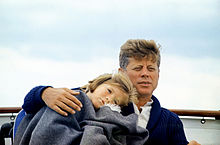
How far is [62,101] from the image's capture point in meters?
0.90

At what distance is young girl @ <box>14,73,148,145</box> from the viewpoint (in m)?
0.83

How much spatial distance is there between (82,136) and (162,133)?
0.55 metres

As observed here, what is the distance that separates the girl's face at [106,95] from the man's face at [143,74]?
265mm

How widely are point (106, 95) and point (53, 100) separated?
22 centimetres

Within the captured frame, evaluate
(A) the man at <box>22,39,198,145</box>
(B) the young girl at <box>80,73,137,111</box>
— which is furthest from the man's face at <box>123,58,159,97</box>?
(B) the young girl at <box>80,73,137,111</box>

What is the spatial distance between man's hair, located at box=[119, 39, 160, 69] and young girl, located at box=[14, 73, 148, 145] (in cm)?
25

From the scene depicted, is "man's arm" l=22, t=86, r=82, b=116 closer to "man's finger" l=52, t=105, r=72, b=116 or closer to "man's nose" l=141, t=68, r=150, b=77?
"man's finger" l=52, t=105, r=72, b=116

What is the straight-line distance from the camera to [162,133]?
127 centimetres

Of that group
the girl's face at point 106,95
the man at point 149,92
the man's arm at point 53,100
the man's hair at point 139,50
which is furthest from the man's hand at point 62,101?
the man's hair at point 139,50

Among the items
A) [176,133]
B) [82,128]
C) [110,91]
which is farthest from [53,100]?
[176,133]

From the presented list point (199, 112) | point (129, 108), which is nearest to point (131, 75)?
point (129, 108)

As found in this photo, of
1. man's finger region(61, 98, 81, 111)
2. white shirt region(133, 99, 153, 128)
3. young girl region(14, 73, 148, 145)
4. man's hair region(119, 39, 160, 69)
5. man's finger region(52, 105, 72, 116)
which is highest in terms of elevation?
man's hair region(119, 39, 160, 69)

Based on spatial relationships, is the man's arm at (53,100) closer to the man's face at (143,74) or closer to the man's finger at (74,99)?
the man's finger at (74,99)

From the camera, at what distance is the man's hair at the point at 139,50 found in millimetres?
1337
